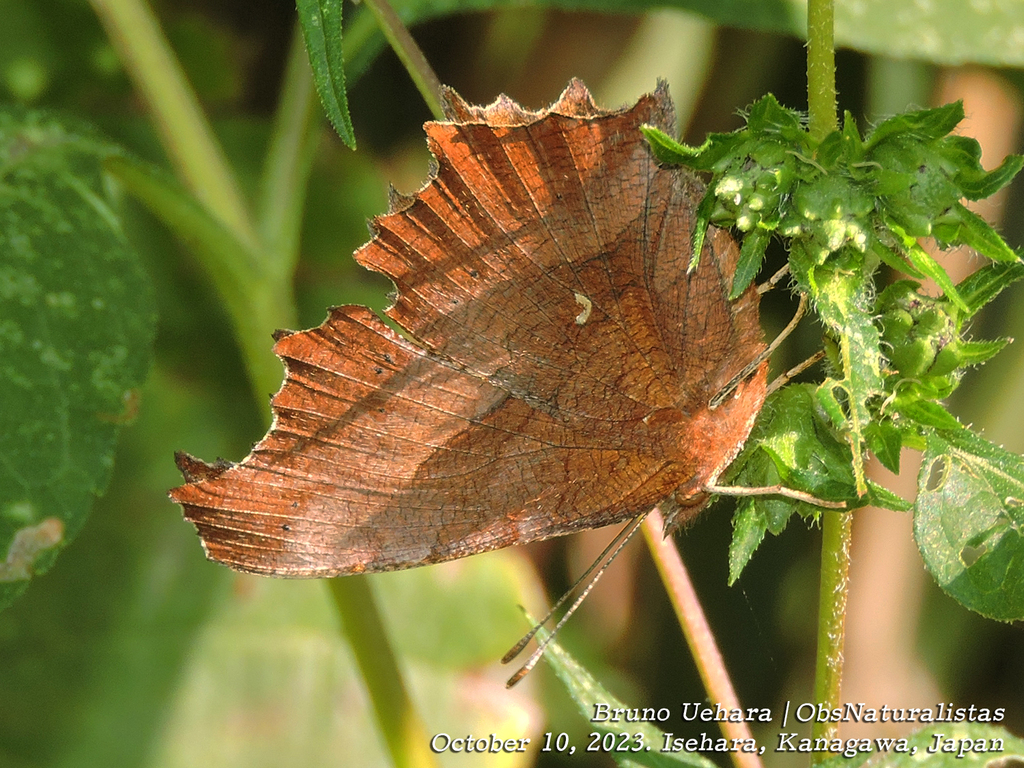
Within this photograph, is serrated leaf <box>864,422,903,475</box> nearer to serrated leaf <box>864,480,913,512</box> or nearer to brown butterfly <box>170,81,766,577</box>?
serrated leaf <box>864,480,913,512</box>

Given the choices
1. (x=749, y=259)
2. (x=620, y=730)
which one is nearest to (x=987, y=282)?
(x=749, y=259)

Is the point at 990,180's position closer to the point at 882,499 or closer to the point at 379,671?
the point at 882,499

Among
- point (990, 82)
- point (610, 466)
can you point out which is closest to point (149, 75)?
point (610, 466)

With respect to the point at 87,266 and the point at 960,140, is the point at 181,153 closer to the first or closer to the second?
the point at 87,266

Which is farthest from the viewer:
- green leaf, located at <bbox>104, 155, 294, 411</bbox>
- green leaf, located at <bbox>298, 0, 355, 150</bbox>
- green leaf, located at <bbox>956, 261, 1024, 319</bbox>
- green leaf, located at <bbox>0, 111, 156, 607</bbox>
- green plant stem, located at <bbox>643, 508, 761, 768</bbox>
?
green leaf, located at <bbox>104, 155, 294, 411</bbox>

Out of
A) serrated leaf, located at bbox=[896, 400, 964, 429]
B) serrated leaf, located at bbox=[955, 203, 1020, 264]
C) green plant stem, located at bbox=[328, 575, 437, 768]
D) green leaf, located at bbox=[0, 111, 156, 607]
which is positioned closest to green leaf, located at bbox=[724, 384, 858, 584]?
serrated leaf, located at bbox=[896, 400, 964, 429]

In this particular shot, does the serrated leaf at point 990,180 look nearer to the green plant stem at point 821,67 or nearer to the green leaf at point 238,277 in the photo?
the green plant stem at point 821,67
